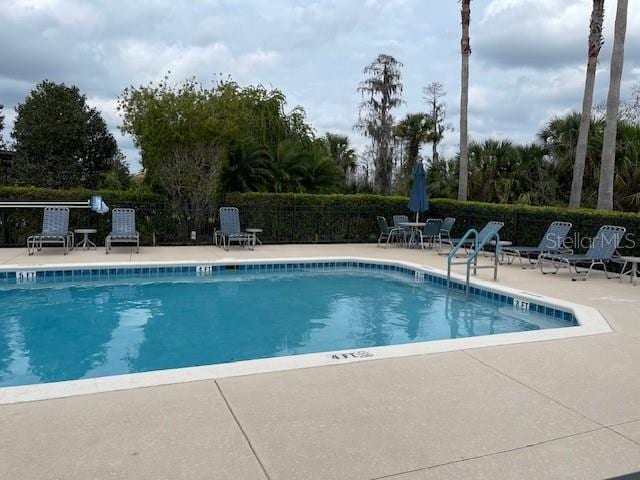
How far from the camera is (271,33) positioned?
1439 cm

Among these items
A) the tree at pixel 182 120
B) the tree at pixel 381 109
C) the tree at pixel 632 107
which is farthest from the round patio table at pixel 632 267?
the tree at pixel 381 109

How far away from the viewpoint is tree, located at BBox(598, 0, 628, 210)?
1184 centimetres

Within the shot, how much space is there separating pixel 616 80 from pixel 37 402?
42.4ft

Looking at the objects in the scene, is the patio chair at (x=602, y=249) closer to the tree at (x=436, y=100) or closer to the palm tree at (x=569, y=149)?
the palm tree at (x=569, y=149)

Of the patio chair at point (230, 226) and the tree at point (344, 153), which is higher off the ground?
the tree at point (344, 153)

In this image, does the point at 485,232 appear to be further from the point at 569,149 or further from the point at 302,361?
the point at 302,361

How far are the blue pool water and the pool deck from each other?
180 cm

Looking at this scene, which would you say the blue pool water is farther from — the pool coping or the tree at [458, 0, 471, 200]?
the tree at [458, 0, 471, 200]

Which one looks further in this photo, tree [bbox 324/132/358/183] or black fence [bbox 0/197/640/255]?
tree [bbox 324/132/358/183]

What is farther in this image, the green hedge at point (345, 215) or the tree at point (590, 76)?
the tree at point (590, 76)

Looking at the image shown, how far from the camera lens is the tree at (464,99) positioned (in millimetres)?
16484

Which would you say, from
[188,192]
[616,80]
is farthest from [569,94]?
[188,192]

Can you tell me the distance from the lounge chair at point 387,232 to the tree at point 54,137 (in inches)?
602

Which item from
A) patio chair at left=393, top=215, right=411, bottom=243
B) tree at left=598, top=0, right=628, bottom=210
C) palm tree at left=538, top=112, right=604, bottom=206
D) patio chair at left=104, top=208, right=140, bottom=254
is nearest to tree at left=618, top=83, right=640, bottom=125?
palm tree at left=538, top=112, right=604, bottom=206
